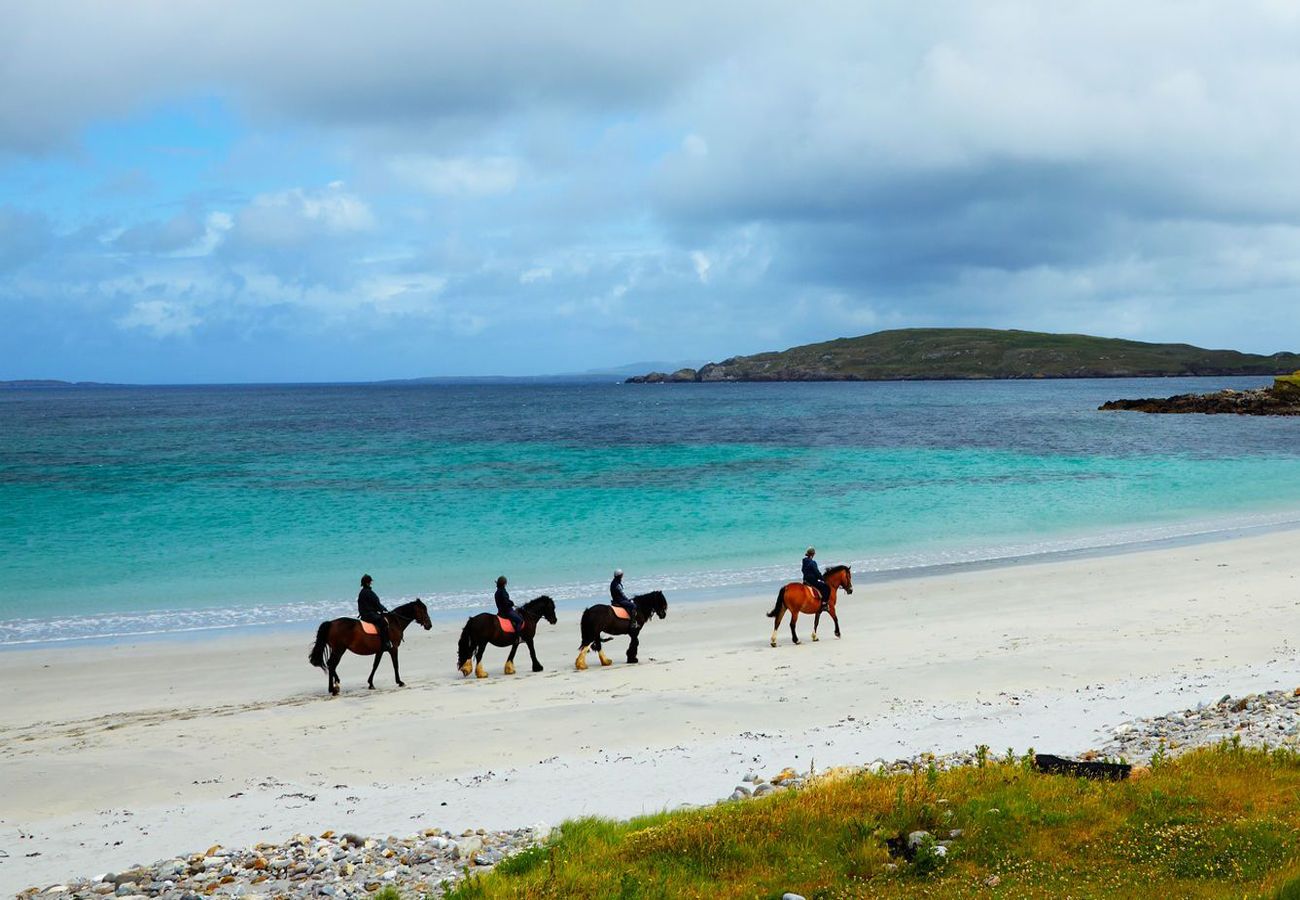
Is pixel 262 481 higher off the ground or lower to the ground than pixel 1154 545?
higher

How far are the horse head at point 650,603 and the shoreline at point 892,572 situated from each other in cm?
484

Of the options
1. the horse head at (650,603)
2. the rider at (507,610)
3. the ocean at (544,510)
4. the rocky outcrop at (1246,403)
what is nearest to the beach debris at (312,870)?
the rider at (507,610)

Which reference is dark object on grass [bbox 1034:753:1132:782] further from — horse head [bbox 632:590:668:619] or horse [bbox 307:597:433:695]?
horse [bbox 307:597:433:695]

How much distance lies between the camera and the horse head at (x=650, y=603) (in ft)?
64.4

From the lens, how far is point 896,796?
9219 mm

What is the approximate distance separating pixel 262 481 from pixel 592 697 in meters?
40.0

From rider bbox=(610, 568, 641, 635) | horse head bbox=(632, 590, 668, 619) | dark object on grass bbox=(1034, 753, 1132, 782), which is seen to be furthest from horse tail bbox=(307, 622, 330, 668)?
dark object on grass bbox=(1034, 753, 1132, 782)

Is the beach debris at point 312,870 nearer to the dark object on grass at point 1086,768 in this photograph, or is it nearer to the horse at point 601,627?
the dark object on grass at point 1086,768

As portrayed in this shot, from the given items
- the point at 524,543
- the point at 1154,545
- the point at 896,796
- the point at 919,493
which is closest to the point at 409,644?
the point at 524,543

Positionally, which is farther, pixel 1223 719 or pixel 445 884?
pixel 1223 719

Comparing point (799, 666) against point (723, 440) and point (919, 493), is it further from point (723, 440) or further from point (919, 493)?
point (723, 440)

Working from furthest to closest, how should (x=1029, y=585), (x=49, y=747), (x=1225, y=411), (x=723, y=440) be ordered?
(x=1225, y=411)
(x=723, y=440)
(x=1029, y=585)
(x=49, y=747)

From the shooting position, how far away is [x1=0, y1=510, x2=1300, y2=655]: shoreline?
22594 millimetres

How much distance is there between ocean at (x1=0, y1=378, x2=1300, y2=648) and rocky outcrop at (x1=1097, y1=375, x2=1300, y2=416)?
940 inches
